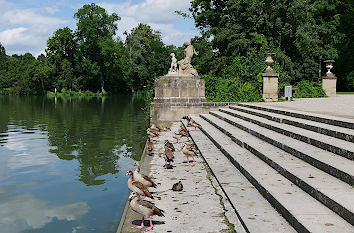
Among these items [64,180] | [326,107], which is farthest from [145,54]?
[64,180]

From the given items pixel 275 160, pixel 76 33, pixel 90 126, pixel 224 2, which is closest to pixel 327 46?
pixel 224 2

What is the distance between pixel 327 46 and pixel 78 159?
1359 inches

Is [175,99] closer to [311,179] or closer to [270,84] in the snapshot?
[270,84]

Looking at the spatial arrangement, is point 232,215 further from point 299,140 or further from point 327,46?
point 327,46

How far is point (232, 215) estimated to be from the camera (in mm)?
4715

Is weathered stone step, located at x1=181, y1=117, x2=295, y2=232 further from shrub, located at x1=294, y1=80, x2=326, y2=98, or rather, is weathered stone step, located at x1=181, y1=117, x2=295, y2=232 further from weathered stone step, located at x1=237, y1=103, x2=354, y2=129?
shrub, located at x1=294, y1=80, x2=326, y2=98

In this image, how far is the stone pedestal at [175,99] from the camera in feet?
59.2

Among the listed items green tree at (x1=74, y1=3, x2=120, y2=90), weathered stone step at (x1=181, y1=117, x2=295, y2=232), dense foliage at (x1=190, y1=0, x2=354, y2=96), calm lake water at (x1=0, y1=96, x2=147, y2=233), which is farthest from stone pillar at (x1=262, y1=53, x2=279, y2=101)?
green tree at (x1=74, y1=3, x2=120, y2=90)

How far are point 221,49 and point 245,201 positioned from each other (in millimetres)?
31761

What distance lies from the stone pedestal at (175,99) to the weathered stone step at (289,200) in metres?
10.7

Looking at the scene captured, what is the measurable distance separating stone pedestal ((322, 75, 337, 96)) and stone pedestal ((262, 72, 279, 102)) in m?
6.79

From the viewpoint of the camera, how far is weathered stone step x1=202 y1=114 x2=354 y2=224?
4113mm

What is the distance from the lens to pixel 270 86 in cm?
1933

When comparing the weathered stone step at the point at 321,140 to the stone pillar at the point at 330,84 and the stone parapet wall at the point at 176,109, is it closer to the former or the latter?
the stone parapet wall at the point at 176,109
